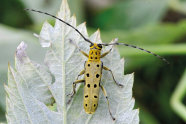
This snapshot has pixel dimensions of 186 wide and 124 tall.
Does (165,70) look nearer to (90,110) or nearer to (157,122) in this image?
(157,122)

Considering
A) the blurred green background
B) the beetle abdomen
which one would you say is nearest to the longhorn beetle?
the beetle abdomen

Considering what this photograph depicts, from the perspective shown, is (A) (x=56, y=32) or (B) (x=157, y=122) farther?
(B) (x=157, y=122)

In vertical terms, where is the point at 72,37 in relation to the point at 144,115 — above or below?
above

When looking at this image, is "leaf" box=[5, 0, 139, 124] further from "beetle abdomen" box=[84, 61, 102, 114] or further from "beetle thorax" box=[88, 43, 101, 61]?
"beetle thorax" box=[88, 43, 101, 61]

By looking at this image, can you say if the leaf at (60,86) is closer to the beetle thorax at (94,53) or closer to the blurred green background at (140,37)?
the beetle thorax at (94,53)

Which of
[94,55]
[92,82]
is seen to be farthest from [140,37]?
[92,82]

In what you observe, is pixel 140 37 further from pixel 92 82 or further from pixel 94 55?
pixel 92 82

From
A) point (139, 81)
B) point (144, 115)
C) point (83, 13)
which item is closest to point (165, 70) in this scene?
point (139, 81)
